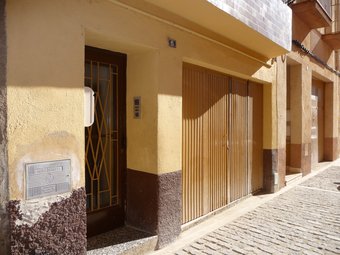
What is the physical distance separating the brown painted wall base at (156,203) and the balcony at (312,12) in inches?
259

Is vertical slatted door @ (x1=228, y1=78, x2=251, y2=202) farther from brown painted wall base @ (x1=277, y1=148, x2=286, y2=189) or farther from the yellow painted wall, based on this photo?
the yellow painted wall

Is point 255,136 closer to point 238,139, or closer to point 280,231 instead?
point 238,139

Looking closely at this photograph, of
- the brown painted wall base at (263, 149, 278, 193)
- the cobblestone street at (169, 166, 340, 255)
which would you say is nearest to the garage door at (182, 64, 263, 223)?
the brown painted wall base at (263, 149, 278, 193)

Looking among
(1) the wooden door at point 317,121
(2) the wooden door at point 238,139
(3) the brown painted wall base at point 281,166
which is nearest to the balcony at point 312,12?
(1) the wooden door at point 317,121

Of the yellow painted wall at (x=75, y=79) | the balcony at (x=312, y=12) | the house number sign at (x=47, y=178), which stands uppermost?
the balcony at (x=312, y=12)

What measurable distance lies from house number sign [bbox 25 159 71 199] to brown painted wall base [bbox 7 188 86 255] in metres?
0.13

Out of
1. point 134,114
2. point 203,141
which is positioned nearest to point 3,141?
point 134,114

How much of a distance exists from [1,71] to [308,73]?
958 centimetres

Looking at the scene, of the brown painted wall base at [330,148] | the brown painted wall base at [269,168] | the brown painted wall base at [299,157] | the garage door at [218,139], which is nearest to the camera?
the garage door at [218,139]

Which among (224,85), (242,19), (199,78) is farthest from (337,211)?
(242,19)

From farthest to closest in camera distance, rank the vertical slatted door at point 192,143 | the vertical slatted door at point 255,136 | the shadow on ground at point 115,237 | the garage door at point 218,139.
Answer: the vertical slatted door at point 255,136
the garage door at point 218,139
the vertical slatted door at point 192,143
the shadow on ground at point 115,237

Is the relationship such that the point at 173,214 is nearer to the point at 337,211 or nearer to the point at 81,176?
the point at 81,176

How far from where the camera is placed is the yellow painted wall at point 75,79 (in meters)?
2.65

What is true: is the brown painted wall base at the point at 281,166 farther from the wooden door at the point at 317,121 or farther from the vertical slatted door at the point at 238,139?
the wooden door at the point at 317,121
